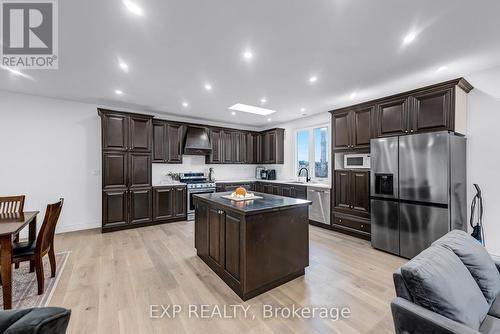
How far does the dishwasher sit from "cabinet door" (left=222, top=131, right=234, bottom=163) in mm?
2532

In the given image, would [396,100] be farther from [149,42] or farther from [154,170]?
[154,170]

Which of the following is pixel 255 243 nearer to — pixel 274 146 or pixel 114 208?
pixel 114 208

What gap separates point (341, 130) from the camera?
439 cm

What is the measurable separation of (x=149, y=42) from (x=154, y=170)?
359 centimetres

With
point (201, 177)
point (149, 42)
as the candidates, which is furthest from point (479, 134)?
point (201, 177)

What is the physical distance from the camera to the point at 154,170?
5.41 meters

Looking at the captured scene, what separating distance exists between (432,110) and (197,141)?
4.73 metres

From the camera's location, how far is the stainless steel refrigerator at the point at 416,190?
2.92 metres

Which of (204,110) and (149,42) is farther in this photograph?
(204,110)

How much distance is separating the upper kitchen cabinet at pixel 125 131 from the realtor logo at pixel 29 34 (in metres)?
1.52

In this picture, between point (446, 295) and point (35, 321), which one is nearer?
point (35, 321)

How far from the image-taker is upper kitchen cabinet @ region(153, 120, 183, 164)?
5184mm

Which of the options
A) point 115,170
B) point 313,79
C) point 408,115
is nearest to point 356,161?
point 408,115

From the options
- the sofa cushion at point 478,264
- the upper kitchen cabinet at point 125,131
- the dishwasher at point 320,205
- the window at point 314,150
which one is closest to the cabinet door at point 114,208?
the upper kitchen cabinet at point 125,131
